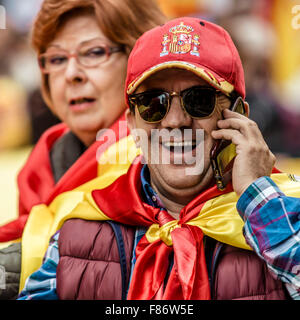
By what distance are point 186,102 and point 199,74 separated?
96 mm

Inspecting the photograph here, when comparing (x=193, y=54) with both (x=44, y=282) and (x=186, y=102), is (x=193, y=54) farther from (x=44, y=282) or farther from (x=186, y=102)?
(x=44, y=282)

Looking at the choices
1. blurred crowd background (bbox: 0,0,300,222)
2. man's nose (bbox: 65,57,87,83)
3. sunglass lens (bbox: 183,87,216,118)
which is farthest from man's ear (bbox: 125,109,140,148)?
blurred crowd background (bbox: 0,0,300,222)

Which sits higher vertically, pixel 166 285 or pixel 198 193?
pixel 198 193

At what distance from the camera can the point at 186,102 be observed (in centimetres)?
159

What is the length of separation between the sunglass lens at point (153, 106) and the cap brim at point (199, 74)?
57mm

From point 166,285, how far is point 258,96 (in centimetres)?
166

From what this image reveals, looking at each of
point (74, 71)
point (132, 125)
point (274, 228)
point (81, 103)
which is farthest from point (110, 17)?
point (274, 228)

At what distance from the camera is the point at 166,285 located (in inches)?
63.3

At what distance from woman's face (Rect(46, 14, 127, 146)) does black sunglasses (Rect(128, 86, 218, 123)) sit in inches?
29.8

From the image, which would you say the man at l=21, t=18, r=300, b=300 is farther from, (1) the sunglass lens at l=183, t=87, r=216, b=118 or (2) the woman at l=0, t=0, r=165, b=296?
(2) the woman at l=0, t=0, r=165, b=296

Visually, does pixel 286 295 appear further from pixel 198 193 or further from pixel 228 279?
pixel 198 193

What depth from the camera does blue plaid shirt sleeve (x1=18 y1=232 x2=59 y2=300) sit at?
68.4 inches

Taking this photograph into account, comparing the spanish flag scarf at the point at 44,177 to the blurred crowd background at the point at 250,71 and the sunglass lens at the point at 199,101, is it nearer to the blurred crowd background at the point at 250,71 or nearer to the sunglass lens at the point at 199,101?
the blurred crowd background at the point at 250,71
